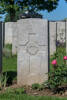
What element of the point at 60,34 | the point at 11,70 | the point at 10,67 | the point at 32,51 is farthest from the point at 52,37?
the point at 32,51

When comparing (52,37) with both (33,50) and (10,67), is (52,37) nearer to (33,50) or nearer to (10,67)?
(10,67)

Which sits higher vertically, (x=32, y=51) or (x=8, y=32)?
(x=8, y=32)

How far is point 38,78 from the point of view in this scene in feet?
23.2

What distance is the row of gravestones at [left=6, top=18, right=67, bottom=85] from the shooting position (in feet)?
23.1

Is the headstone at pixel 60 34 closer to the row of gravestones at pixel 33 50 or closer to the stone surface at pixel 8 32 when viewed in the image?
the stone surface at pixel 8 32

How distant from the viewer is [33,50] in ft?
23.1

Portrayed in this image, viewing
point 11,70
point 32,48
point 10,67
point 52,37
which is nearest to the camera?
point 32,48

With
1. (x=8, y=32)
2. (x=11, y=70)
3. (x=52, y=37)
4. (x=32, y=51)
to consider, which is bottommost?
(x=11, y=70)

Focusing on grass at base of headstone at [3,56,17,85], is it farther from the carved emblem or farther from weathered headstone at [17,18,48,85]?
the carved emblem

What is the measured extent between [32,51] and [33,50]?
0.12ft

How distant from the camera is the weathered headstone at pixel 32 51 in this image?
7031mm

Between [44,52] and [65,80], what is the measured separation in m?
1.16

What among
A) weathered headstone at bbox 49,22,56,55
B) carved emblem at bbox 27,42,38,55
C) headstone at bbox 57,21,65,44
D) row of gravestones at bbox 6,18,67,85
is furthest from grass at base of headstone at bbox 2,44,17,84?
headstone at bbox 57,21,65,44

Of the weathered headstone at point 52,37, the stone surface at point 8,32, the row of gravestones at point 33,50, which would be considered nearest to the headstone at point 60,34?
the weathered headstone at point 52,37
